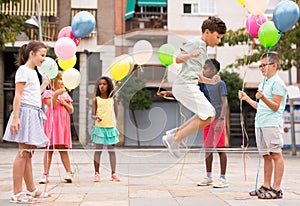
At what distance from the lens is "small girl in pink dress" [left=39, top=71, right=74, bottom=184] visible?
5523 mm

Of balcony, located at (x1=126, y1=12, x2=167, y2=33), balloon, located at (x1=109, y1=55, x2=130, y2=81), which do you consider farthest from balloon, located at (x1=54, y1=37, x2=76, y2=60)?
balcony, located at (x1=126, y1=12, x2=167, y2=33)

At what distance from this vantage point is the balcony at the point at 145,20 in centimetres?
1842

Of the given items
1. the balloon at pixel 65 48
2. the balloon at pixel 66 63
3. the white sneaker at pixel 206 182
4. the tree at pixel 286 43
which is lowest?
the white sneaker at pixel 206 182

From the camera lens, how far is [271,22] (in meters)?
5.00

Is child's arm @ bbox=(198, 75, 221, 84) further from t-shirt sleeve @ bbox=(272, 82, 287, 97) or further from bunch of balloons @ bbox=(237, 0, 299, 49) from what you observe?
bunch of balloons @ bbox=(237, 0, 299, 49)

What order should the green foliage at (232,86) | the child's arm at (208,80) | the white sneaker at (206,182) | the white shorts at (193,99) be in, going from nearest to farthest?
the white shorts at (193,99) < the child's arm at (208,80) < the white sneaker at (206,182) < the green foliage at (232,86)

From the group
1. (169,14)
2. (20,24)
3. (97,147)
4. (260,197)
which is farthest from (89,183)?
(169,14)

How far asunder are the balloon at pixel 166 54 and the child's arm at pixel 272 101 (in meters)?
0.93

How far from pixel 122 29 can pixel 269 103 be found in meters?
15.0

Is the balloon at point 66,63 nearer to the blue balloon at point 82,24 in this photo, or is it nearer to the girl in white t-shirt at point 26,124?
the blue balloon at point 82,24

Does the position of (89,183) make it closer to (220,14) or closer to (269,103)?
(269,103)

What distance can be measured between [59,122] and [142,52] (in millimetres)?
1790

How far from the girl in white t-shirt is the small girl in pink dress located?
105 centimetres

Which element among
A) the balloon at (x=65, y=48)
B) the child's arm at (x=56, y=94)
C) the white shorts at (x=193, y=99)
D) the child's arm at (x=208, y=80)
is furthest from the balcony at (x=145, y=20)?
the white shorts at (x=193, y=99)
